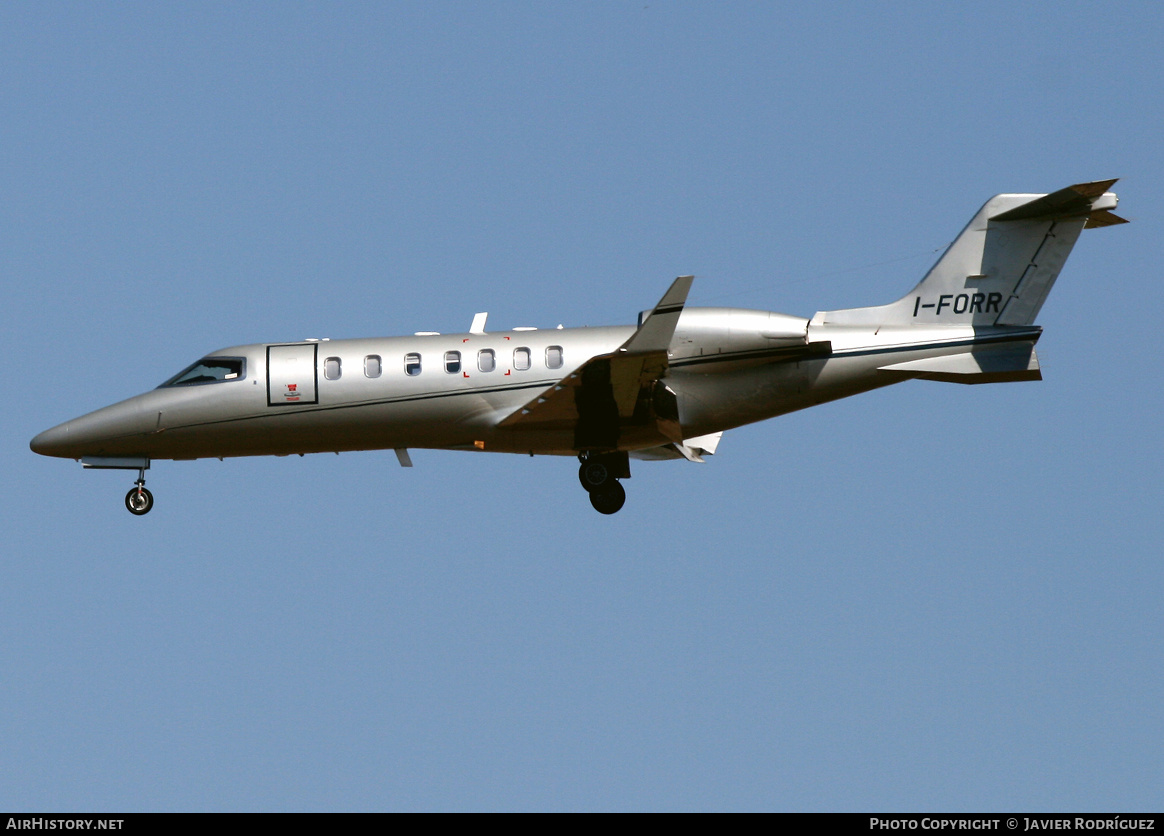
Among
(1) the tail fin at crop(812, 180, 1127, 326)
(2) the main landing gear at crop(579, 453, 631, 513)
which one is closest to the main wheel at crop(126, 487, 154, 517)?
(2) the main landing gear at crop(579, 453, 631, 513)

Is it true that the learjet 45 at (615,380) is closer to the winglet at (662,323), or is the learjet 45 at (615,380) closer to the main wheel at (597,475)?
the main wheel at (597,475)

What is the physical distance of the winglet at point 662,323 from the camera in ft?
66.2

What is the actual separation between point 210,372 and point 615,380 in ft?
22.6

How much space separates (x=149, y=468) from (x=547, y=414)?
6896 millimetres

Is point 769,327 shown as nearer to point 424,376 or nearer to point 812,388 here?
point 812,388

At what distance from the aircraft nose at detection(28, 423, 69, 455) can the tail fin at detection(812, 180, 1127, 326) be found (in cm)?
1215

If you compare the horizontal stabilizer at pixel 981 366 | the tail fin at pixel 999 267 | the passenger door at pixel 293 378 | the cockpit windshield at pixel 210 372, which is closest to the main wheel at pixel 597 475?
the tail fin at pixel 999 267

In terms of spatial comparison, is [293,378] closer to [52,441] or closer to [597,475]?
[52,441]

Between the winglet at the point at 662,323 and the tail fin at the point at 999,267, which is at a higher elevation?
the tail fin at the point at 999,267

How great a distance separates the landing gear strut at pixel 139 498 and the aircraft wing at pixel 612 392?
6.22 metres

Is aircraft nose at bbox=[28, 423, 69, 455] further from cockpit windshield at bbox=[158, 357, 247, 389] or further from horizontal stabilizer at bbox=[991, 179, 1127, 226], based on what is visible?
horizontal stabilizer at bbox=[991, 179, 1127, 226]

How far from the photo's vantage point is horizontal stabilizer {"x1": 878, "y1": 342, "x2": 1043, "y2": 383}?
2280 centimetres

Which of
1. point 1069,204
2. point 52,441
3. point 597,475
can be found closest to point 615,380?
point 597,475
